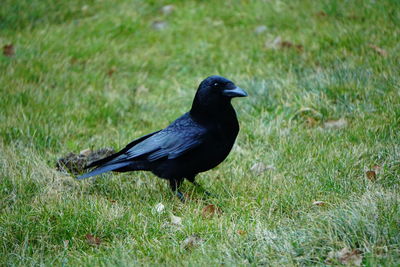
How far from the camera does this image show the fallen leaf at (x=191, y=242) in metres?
3.12

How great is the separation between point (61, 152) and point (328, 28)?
3675 mm

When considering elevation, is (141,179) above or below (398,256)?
below

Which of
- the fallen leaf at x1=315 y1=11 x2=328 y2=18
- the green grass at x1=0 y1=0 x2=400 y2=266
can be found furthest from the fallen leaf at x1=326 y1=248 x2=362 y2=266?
the fallen leaf at x1=315 y1=11 x2=328 y2=18

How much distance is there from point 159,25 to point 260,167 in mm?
3960

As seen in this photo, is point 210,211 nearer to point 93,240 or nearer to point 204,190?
point 204,190

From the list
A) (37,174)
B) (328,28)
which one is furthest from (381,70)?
(37,174)

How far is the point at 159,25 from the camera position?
7.63 m

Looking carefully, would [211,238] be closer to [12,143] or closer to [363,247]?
[363,247]

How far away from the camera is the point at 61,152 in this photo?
4844 millimetres

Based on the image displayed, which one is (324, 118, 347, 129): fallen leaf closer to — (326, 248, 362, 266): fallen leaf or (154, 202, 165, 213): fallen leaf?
(154, 202, 165, 213): fallen leaf

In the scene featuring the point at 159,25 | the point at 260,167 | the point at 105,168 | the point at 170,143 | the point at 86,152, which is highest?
the point at 159,25

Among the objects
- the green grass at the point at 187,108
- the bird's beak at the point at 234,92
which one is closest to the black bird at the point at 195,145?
the bird's beak at the point at 234,92

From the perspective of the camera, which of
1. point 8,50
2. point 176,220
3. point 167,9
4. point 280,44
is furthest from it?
point 167,9

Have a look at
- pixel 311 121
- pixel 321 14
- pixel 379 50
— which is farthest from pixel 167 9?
Result: pixel 311 121
